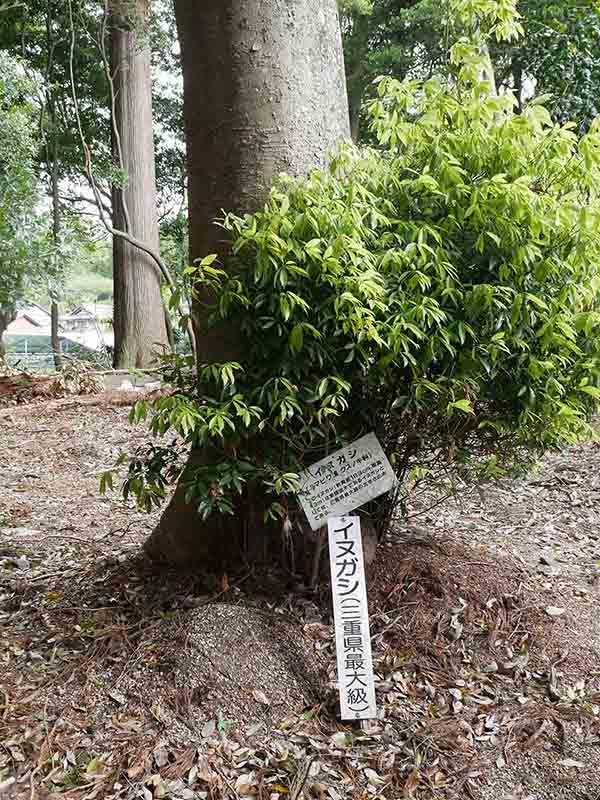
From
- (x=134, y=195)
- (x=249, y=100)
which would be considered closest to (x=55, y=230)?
(x=134, y=195)

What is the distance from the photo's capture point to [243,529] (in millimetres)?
2979

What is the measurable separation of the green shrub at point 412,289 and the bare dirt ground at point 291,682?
24.0 inches

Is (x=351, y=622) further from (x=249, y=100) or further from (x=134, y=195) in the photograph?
(x=134, y=195)

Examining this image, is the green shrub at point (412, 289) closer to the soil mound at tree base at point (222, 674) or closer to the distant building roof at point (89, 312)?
the soil mound at tree base at point (222, 674)

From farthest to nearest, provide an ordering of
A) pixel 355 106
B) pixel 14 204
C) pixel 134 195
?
1. pixel 355 106
2. pixel 134 195
3. pixel 14 204

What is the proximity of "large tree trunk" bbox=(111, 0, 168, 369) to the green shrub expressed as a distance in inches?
282

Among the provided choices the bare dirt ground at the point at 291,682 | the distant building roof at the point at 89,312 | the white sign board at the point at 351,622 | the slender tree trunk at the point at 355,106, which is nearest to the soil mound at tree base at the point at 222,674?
the bare dirt ground at the point at 291,682

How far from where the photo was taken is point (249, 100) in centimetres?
269

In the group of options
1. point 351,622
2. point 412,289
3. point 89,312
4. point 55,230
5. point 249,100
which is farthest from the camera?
point 89,312

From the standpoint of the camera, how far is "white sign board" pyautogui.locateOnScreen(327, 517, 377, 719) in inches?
96.5

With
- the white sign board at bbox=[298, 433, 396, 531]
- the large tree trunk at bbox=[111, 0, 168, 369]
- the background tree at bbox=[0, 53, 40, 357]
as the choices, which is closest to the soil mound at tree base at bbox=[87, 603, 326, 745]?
the white sign board at bbox=[298, 433, 396, 531]

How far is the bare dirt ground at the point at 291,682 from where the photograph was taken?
229cm

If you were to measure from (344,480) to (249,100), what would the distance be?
4.71 ft

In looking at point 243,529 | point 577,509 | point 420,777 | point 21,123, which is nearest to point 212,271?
point 243,529
